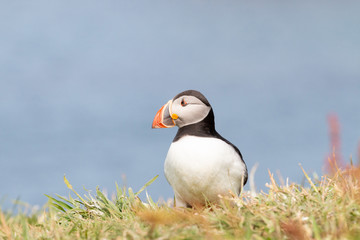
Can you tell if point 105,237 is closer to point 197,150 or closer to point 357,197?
point 197,150

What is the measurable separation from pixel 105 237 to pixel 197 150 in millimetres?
1961

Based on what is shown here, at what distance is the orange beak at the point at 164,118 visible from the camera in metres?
6.04

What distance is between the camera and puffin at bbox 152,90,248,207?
5492 millimetres

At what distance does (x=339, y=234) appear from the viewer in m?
3.38

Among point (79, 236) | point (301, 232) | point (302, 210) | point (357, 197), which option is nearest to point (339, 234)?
point (301, 232)

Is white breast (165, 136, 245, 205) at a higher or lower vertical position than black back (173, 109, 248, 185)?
lower

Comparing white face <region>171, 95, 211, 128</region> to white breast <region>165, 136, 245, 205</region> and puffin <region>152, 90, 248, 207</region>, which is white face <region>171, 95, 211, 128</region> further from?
white breast <region>165, 136, 245, 205</region>

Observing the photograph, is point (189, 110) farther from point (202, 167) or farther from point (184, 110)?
point (202, 167)

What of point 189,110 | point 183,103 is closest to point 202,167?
point 189,110

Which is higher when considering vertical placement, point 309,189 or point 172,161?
point 172,161

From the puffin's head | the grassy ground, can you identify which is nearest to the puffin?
the puffin's head

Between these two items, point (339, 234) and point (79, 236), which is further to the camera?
point (79, 236)

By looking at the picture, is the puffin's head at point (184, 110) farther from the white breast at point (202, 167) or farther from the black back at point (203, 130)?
the white breast at point (202, 167)

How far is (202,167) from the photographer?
548 centimetres
